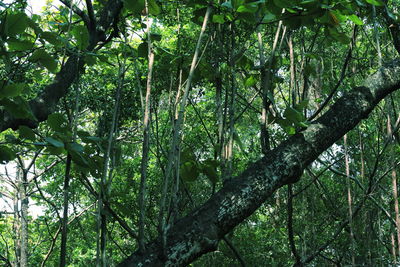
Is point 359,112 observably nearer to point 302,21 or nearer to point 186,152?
point 302,21

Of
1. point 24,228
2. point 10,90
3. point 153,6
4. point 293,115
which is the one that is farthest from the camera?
point 24,228

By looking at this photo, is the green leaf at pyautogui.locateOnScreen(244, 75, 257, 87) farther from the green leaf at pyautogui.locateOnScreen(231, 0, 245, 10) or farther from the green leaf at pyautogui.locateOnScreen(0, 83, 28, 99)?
the green leaf at pyautogui.locateOnScreen(0, 83, 28, 99)

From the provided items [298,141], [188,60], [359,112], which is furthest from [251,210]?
[359,112]

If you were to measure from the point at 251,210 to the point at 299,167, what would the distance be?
0.29 metres

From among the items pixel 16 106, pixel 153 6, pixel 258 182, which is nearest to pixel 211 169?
pixel 258 182

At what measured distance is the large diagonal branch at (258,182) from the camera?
1.25 metres

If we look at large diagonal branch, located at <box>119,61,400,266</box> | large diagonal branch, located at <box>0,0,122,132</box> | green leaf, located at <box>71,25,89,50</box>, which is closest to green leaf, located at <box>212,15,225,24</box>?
green leaf, located at <box>71,25,89,50</box>

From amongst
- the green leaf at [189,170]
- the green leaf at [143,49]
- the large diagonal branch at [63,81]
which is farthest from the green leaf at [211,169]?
the large diagonal branch at [63,81]

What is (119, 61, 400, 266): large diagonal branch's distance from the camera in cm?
125

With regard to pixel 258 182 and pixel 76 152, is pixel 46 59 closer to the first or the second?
pixel 76 152

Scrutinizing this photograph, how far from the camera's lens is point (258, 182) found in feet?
4.94

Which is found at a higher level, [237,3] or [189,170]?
[237,3]

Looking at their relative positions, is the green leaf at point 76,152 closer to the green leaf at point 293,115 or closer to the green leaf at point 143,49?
the green leaf at point 143,49

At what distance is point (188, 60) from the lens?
1.49m
